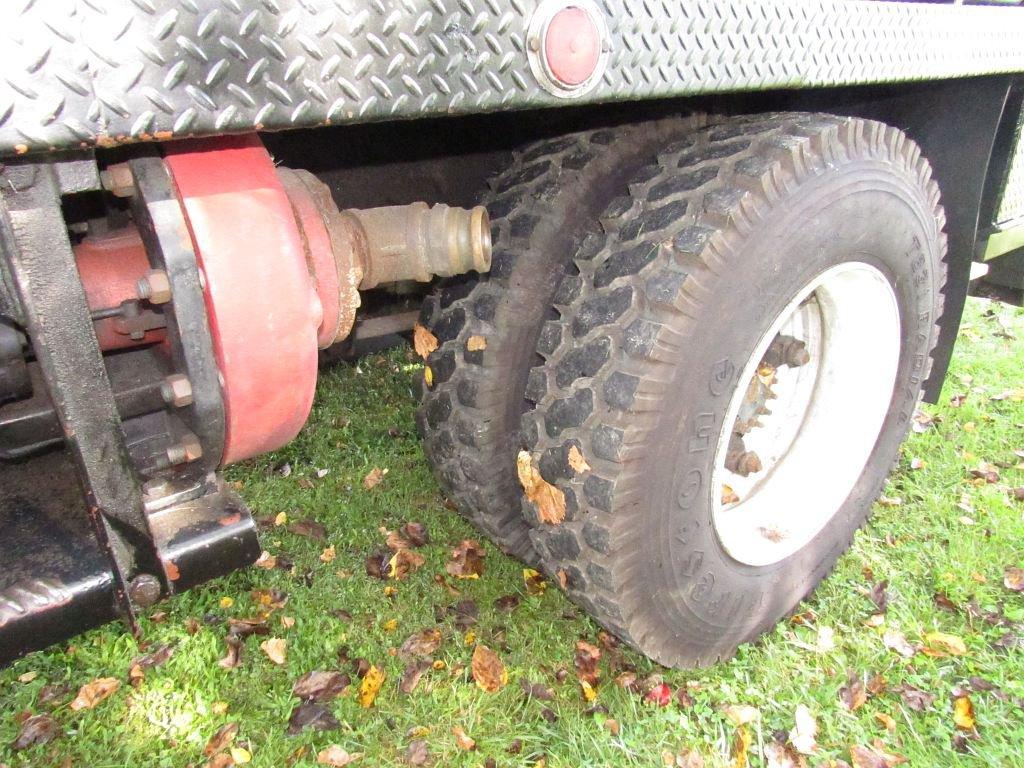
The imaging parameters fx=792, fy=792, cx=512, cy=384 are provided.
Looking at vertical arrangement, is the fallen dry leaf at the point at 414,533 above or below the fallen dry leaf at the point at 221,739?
above

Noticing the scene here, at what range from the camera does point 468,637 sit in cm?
248

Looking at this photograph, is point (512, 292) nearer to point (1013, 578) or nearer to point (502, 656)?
point (502, 656)

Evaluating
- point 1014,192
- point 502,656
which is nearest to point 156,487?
point 502,656

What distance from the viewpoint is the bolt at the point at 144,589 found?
128cm

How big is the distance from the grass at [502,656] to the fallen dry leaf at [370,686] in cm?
2

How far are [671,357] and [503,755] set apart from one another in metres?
1.20

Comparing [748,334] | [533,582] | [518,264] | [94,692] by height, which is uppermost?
[518,264]

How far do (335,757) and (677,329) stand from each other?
1437mm

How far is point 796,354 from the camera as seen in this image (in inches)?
101

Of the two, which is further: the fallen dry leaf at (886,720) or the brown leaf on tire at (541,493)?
the fallen dry leaf at (886,720)

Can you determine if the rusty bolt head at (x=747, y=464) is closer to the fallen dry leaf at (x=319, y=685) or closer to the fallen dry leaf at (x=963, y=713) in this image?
the fallen dry leaf at (x=963, y=713)

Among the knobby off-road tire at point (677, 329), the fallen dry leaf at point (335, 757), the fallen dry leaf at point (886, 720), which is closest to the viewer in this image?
the knobby off-road tire at point (677, 329)

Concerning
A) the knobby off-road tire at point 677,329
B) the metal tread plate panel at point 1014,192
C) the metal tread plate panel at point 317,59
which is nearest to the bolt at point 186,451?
the metal tread plate panel at point 317,59

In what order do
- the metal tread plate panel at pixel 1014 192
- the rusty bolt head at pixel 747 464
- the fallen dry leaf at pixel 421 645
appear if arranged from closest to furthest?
the fallen dry leaf at pixel 421 645 → the rusty bolt head at pixel 747 464 → the metal tread plate panel at pixel 1014 192
